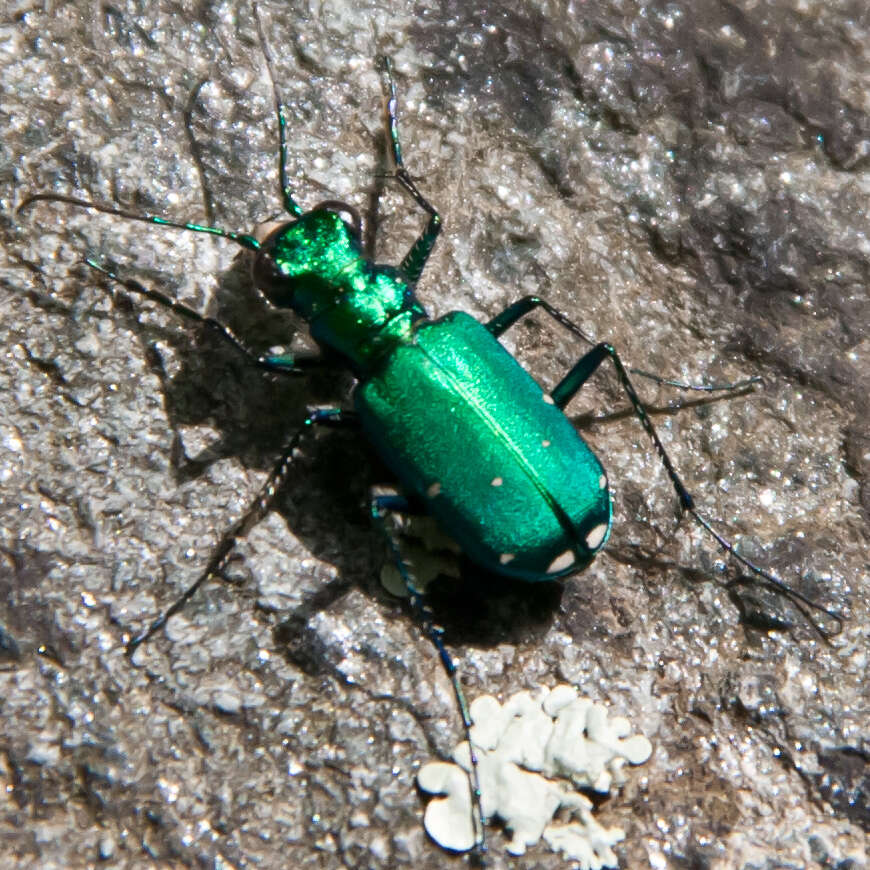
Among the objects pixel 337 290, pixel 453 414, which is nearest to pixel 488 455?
pixel 453 414

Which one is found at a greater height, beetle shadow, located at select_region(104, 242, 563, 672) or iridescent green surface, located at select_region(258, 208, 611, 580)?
iridescent green surface, located at select_region(258, 208, 611, 580)

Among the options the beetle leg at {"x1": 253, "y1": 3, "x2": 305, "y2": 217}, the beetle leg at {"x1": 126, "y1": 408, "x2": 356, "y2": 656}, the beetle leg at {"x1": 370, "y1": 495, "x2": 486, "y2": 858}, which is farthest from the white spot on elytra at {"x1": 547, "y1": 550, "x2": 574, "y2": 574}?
the beetle leg at {"x1": 253, "y1": 3, "x2": 305, "y2": 217}

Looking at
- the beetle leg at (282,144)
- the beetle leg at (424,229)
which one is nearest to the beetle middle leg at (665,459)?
the beetle leg at (424,229)

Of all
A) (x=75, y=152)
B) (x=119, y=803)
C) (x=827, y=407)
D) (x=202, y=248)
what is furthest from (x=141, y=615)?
(x=827, y=407)

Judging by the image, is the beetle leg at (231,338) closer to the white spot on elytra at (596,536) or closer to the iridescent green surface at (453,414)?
the iridescent green surface at (453,414)

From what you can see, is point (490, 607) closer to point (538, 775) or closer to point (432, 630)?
point (432, 630)

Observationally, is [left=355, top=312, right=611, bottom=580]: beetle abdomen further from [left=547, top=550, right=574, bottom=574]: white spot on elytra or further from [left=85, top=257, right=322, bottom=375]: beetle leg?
[left=85, top=257, right=322, bottom=375]: beetle leg
